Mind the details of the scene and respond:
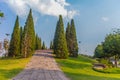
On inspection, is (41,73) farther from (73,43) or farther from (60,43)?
(73,43)

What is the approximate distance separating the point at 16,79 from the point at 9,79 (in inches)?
33.5

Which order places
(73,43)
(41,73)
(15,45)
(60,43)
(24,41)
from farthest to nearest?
(73,43) → (15,45) → (24,41) → (60,43) → (41,73)

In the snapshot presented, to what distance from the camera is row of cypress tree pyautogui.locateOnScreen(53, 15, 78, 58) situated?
7269 centimetres

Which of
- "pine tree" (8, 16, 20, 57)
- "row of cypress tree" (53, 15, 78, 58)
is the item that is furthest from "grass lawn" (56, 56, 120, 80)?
"pine tree" (8, 16, 20, 57)

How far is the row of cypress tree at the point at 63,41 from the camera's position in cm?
7269

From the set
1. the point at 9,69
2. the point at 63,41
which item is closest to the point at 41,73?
the point at 9,69

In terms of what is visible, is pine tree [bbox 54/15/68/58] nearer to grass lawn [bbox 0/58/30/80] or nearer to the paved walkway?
grass lawn [bbox 0/58/30/80]

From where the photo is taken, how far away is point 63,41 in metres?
74.2

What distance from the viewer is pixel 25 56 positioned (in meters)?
74.1

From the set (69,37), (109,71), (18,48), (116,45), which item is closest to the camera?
(109,71)

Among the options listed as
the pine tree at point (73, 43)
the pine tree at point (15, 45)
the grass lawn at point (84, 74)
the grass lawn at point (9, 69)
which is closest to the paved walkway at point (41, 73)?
the grass lawn at point (9, 69)

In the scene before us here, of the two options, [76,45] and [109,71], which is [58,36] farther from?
[109,71]

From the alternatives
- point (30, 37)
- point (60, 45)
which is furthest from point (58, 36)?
point (30, 37)

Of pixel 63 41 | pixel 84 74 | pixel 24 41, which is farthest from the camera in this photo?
pixel 24 41
